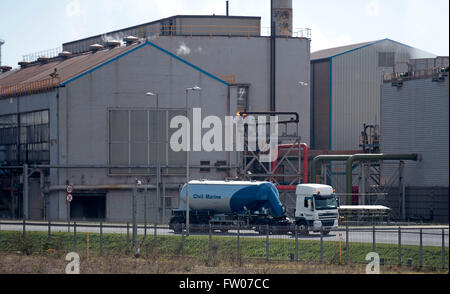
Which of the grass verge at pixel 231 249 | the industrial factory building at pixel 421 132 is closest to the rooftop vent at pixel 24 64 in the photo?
the industrial factory building at pixel 421 132

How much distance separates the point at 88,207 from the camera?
63156 mm

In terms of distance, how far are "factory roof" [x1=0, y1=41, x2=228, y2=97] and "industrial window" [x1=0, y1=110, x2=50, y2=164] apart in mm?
2332

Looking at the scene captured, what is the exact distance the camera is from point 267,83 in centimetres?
7562

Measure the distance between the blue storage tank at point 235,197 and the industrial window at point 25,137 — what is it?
19.8 m

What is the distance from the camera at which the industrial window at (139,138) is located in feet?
203

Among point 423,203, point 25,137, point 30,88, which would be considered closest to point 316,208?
point 423,203

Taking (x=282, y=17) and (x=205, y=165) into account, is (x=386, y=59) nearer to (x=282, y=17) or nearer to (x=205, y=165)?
(x=282, y=17)

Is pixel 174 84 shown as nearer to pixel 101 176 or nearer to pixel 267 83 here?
pixel 101 176

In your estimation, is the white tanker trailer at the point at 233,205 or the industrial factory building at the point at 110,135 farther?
the industrial factory building at the point at 110,135

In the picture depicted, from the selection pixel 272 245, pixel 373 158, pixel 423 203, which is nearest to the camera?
pixel 272 245

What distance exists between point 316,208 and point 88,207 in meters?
25.2

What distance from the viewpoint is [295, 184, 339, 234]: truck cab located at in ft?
146

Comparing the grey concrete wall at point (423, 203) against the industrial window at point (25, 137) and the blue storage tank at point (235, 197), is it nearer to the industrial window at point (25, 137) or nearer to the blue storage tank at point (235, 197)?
the blue storage tank at point (235, 197)

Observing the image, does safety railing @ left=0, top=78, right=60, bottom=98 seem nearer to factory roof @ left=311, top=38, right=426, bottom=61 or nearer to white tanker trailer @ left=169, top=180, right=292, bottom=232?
white tanker trailer @ left=169, top=180, right=292, bottom=232
